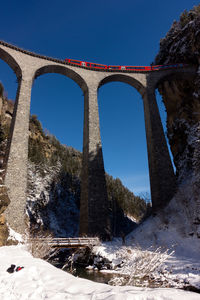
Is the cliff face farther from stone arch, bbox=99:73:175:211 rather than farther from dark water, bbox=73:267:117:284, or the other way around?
dark water, bbox=73:267:117:284

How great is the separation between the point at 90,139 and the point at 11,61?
12.0 m

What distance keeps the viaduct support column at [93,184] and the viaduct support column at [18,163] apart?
557 cm

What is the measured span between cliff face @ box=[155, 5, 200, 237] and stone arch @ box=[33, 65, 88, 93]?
1096cm

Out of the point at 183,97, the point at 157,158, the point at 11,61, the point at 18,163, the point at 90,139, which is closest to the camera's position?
the point at 18,163

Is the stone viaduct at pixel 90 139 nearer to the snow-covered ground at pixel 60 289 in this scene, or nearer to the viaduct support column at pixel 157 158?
the viaduct support column at pixel 157 158

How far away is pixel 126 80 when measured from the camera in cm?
2808

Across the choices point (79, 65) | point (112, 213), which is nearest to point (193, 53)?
point (79, 65)

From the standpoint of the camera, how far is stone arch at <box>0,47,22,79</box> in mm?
22286

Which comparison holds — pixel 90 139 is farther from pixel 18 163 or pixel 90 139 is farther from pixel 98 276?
pixel 98 276

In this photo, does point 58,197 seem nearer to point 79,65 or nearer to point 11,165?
point 11,165

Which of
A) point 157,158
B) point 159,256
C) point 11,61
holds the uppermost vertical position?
point 11,61

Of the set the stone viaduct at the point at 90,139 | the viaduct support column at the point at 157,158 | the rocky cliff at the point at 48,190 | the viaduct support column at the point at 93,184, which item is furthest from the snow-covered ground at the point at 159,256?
the rocky cliff at the point at 48,190

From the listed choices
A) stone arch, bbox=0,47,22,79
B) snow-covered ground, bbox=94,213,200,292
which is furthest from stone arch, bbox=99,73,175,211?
stone arch, bbox=0,47,22,79

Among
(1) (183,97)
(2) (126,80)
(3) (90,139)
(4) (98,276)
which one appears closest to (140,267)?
(4) (98,276)
